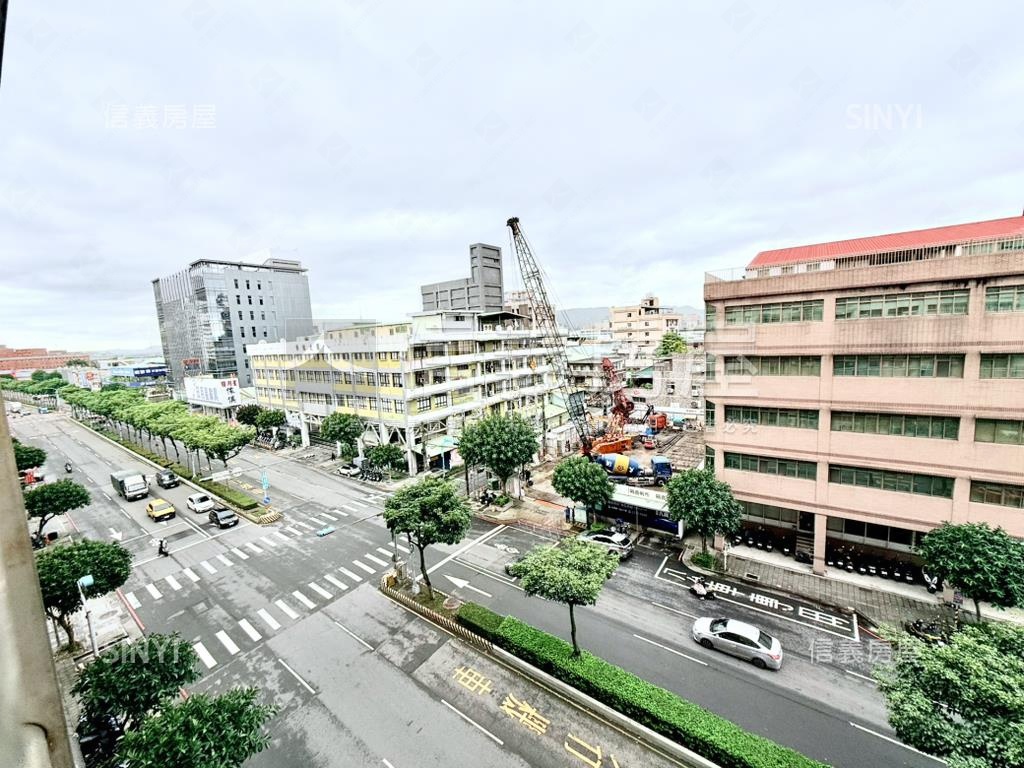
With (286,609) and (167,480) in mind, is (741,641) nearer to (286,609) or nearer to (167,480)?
(286,609)

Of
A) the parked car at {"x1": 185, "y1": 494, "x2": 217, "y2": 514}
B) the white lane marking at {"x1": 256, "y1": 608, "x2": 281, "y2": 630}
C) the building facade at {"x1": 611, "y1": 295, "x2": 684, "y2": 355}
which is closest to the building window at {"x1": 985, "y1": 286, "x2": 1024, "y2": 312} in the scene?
the white lane marking at {"x1": 256, "y1": 608, "x2": 281, "y2": 630}

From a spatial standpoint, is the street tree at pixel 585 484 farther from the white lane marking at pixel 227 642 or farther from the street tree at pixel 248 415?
the street tree at pixel 248 415

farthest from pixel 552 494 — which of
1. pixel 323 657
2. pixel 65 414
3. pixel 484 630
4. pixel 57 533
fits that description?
pixel 65 414

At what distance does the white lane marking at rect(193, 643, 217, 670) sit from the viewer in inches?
798

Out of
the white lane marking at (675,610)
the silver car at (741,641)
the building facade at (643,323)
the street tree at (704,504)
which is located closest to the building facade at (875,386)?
the street tree at (704,504)

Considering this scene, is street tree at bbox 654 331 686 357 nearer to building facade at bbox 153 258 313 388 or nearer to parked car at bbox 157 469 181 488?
building facade at bbox 153 258 313 388

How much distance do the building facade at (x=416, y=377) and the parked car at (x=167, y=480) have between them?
15438 mm

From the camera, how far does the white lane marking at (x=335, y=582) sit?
2610 centimetres

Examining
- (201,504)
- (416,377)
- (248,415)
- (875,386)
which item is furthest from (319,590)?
(248,415)

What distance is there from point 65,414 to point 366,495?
105 metres

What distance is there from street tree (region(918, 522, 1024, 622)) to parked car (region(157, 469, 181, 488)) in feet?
196

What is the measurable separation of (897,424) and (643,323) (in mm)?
97427

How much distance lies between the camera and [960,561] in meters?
19.1

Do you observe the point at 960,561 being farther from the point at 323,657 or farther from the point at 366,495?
Result: the point at 366,495
